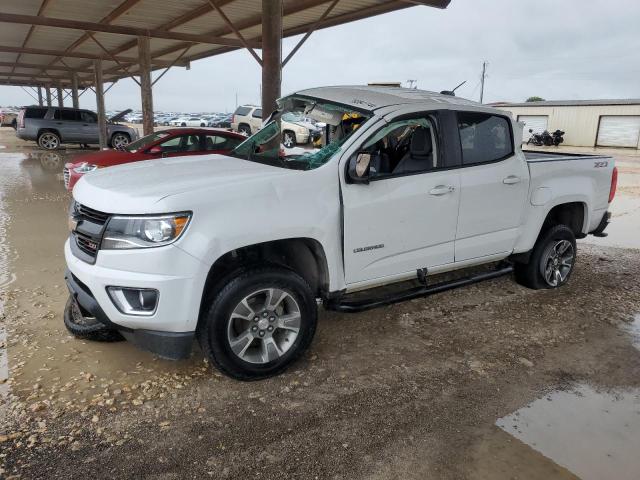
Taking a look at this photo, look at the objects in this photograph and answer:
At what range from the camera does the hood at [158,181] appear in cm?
292

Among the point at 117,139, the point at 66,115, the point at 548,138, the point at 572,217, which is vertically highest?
the point at 66,115

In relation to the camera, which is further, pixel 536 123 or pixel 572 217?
pixel 536 123

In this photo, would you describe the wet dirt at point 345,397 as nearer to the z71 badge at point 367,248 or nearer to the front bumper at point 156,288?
the front bumper at point 156,288

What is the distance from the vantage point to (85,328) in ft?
11.3

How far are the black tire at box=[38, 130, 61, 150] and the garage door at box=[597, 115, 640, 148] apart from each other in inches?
1256

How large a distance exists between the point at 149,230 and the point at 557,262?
420 centimetres

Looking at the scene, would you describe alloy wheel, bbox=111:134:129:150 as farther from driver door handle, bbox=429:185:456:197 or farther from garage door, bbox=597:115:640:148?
garage door, bbox=597:115:640:148

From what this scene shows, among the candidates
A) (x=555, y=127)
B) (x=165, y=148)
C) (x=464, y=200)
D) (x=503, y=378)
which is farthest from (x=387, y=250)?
(x=555, y=127)

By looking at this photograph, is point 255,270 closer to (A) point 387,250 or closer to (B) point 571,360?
(A) point 387,250

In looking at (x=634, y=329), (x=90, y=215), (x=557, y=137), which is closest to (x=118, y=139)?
(x=90, y=215)

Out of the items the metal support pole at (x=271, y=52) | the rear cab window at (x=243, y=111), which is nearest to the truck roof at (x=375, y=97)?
the metal support pole at (x=271, y=52)

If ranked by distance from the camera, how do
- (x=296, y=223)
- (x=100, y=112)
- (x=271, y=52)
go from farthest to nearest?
(x=100, y=112) < (x=271, y=52) < (x=296, y=223)

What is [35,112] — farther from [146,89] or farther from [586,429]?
[586,429]

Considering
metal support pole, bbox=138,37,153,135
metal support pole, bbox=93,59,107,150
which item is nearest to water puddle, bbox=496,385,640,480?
metal support pole, bbox=138,37,153,135
